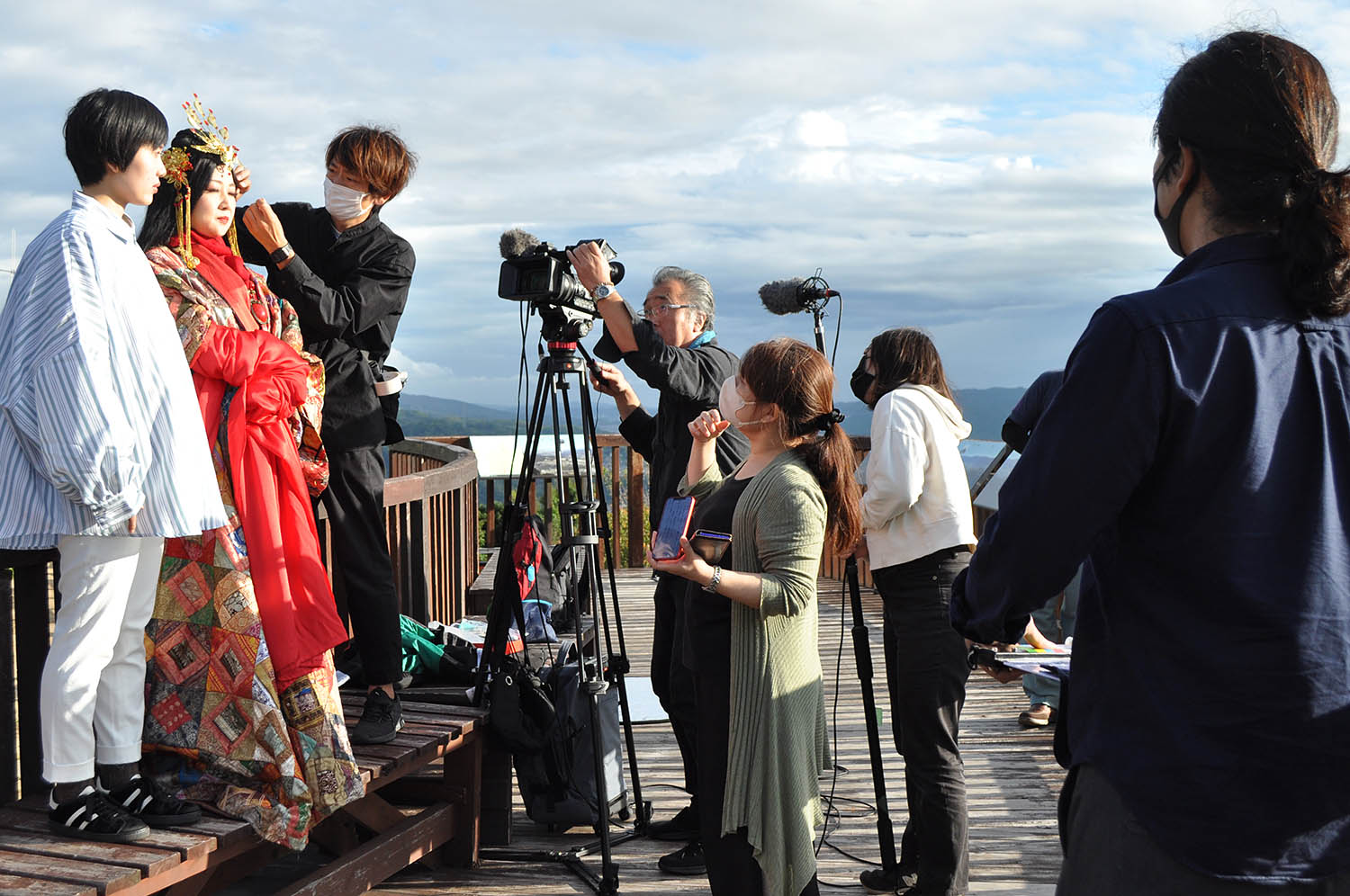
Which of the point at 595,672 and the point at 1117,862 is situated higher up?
the point at 1117,862

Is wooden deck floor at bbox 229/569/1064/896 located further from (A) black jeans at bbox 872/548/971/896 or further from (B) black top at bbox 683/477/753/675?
(B) black top at bbox 683/477/753/675

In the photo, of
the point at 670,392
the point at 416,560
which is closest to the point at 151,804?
the point at 670,392

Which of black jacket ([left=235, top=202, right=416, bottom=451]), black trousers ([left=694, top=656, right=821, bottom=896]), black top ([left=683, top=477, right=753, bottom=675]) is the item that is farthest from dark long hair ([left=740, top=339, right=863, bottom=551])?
black jacket ([left=235, top=202, right=416, bottom=451])

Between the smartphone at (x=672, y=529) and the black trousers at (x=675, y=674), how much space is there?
25.0 inches

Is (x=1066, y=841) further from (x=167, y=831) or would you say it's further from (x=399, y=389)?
(x=399, y=389)

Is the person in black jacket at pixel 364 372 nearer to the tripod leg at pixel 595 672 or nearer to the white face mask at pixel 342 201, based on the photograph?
the white face mask at pixel 342 201

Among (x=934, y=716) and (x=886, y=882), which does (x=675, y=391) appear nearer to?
(x=934, y=716)

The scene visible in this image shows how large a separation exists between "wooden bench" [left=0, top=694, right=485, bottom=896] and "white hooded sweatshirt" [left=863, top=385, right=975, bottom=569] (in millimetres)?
1369

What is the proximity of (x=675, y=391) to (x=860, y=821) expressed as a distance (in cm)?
168

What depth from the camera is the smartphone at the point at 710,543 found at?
2.92 m

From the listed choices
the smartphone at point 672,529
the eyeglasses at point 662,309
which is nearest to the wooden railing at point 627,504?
the eyeglasses at point 662,309

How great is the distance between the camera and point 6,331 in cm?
224

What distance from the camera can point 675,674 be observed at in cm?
358

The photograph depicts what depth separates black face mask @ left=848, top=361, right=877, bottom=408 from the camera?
3484 mm
